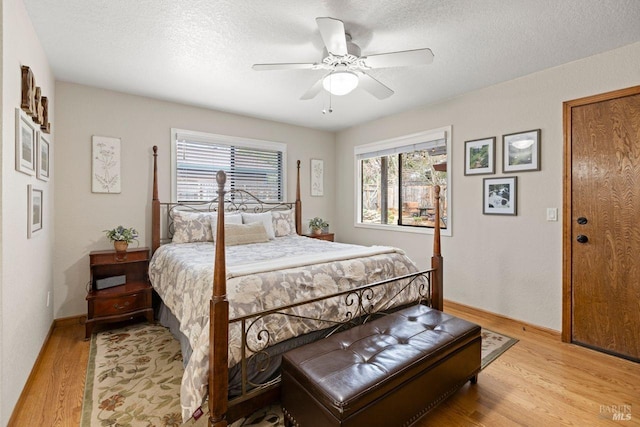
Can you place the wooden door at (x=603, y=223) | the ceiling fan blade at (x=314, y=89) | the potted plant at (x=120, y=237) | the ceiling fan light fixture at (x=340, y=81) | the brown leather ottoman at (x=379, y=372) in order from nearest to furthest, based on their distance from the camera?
the brown leather ottoman at (x=379, y=372) < the ceiling fan light fixture at (x=340, y=81) < the wooden door at (x=603, y=223) < the ceiling fan blade at (x=314, y=89) < the potted plant at (x=120, y=237)

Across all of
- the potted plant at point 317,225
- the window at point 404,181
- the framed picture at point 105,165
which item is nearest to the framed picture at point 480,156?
the window at point 404,181

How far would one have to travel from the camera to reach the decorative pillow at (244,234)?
3.33m

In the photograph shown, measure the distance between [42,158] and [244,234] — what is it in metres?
1.83

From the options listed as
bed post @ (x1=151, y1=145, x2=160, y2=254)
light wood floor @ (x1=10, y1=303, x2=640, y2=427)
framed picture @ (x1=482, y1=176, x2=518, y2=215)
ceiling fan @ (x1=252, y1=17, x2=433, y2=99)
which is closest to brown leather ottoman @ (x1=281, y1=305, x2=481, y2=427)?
light wood floor @ (x1=10, y1=303, x2=640, y2=427)

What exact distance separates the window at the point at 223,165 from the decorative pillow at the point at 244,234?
923 mm

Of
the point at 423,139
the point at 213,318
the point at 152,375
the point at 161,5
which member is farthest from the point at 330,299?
the point at 423,139

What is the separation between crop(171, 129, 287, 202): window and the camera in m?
3.89

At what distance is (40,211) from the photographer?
2416mm

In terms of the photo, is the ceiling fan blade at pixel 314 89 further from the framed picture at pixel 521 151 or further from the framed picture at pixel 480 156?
the framed picture at pixel 521 151

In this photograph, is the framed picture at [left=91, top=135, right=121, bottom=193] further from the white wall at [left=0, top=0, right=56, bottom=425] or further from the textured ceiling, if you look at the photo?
the white wall at [left=0, top=0, right=56, bottom=425]

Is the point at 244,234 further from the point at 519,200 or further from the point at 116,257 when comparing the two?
the point at 519,200

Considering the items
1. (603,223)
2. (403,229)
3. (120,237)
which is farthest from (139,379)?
(603,223)

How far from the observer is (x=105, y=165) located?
11.0 ft

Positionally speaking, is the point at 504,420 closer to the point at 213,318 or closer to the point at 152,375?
the point at 213,318
